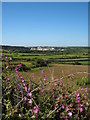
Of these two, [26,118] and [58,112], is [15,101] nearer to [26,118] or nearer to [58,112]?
[26,118]

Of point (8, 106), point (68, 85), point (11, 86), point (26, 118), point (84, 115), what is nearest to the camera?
point (26, 118)

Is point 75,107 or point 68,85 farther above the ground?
point 68,85

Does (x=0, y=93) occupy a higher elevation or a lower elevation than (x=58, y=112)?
higher

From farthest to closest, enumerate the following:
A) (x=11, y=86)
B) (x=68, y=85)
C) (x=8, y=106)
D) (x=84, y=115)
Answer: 1. (x=68, y=85)
2. (x=11, y=86)
3. (x=84, y=115)
4. (x=8, y=106)

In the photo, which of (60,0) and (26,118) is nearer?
(26,118)

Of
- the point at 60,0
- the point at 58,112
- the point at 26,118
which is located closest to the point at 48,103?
the point at 58,112

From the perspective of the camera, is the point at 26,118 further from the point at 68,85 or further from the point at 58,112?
the point at 68,85

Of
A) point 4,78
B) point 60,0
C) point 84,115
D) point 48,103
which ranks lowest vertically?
point 84,115

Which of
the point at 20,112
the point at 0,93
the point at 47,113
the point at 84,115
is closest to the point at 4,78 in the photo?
the point at 0,93

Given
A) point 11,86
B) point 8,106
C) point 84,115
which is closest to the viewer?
point 8,106
